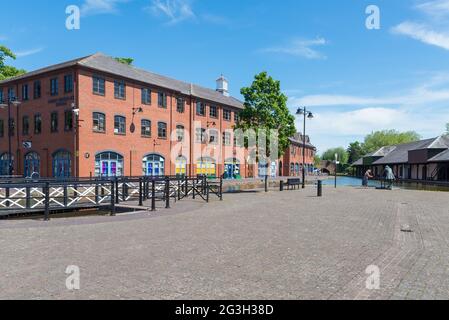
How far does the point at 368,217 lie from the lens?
11.6 m

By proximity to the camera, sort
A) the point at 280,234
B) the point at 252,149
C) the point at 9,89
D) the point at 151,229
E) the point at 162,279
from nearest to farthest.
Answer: the point at 162,279 → the point at 280,234 → the point at 151,229 → the point at 252,149 → the point at 9,89

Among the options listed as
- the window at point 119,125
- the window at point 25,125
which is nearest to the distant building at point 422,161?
the window at point 119,125

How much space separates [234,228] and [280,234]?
1.46m

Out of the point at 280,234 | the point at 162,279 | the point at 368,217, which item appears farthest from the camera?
the point at 368,217

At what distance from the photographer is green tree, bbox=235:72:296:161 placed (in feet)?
81.3

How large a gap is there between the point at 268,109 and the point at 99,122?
15723 mm

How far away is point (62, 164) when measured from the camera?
2925cm

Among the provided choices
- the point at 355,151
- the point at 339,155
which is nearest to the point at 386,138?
the point at 355,151

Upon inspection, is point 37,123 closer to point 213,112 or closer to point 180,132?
point 180,132

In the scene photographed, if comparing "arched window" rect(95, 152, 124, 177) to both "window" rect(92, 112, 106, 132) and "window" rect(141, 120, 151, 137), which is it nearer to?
"window" rect(92, 112, 106, 132)

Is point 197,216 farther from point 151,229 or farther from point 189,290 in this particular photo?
point 189,290

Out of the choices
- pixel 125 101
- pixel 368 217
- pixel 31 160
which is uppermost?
pixel 125 101

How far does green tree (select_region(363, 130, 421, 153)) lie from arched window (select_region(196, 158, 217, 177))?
185ft

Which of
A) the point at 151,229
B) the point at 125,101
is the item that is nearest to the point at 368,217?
the point at 151,229
